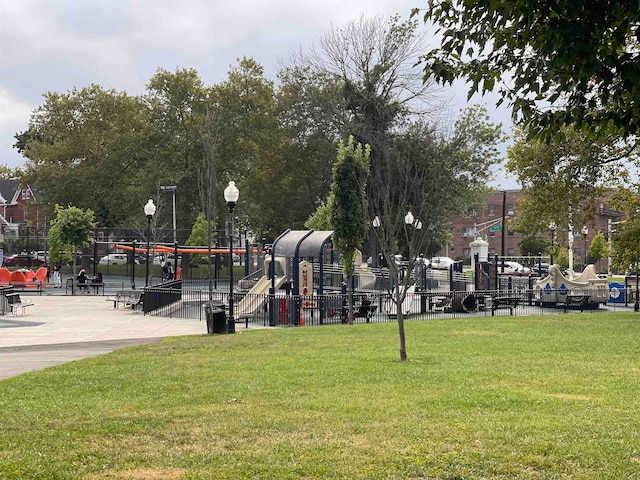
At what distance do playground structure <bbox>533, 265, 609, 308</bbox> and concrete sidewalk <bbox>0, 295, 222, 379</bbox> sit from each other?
14470 mm

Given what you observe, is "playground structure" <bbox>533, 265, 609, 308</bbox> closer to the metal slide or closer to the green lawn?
the metal slide

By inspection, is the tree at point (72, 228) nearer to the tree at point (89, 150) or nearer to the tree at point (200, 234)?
the tree at point (200, 234)

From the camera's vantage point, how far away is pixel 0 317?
28672 millimetres

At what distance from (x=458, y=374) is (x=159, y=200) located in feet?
183

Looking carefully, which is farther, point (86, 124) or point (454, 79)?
point (86, 124)

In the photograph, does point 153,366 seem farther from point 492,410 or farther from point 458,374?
point 492,410

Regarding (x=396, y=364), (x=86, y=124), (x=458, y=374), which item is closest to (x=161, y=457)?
(x=458, y=374)

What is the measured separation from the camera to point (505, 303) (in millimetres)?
Result: 30828

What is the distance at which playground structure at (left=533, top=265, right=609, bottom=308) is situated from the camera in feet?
108

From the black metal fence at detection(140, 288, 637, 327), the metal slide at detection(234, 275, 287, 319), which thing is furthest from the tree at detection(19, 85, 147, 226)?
the metal slide at detection(234, 275, 287, 319)

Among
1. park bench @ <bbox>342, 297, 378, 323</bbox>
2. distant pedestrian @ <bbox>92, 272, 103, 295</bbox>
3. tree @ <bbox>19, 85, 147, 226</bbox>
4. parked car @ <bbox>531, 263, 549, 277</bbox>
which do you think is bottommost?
park bench @ <bbox>342, 297, 378, 323</bbox>

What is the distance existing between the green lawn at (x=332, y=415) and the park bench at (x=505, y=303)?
543 inches

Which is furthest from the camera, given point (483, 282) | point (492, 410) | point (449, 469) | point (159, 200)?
point (159, 200)

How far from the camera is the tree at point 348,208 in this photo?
25.0 m
